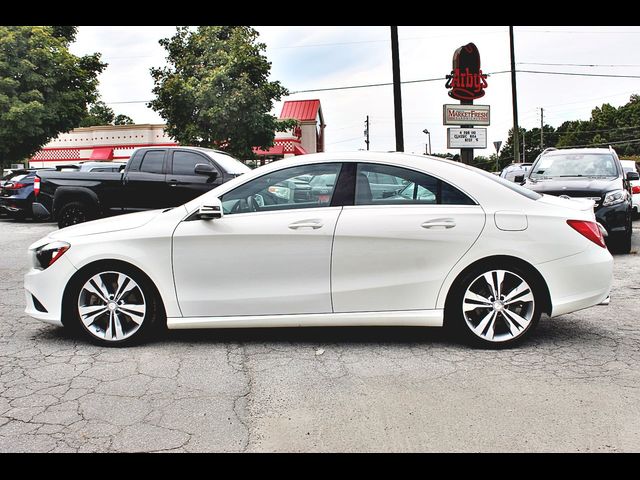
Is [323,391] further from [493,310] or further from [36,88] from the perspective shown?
[36,88]

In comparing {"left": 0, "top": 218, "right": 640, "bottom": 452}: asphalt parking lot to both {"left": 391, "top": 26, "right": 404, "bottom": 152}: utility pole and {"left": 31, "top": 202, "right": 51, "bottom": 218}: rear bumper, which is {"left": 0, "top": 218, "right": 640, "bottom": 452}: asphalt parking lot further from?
{"left": 391, "top": 26, "right": 404, "bottom": 152}: utility pole

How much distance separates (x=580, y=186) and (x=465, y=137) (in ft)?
21.2

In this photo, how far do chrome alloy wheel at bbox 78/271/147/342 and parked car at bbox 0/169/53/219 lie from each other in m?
13.9

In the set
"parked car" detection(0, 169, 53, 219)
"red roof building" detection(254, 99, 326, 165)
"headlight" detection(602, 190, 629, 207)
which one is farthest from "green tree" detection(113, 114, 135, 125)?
"headlight" detection(602, 190, 629, 207)

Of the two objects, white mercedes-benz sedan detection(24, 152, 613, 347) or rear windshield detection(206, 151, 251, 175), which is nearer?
white mercedes-benz sedan detection(24, 152, 613, 347)

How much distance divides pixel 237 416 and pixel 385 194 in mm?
2241

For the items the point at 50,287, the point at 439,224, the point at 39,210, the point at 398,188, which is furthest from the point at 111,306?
the point at 39,210

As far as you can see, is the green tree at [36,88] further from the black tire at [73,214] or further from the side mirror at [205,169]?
the side mirror at [205,169]

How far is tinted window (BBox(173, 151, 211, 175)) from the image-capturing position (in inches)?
473

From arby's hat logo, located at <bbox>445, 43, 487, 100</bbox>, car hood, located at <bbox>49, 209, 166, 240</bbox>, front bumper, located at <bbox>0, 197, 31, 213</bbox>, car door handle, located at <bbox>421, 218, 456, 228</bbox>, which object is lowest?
car door handle, located at <bbox>421, 218, 456, 228</bbox>

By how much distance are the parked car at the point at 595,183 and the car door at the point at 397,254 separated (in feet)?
17.3
